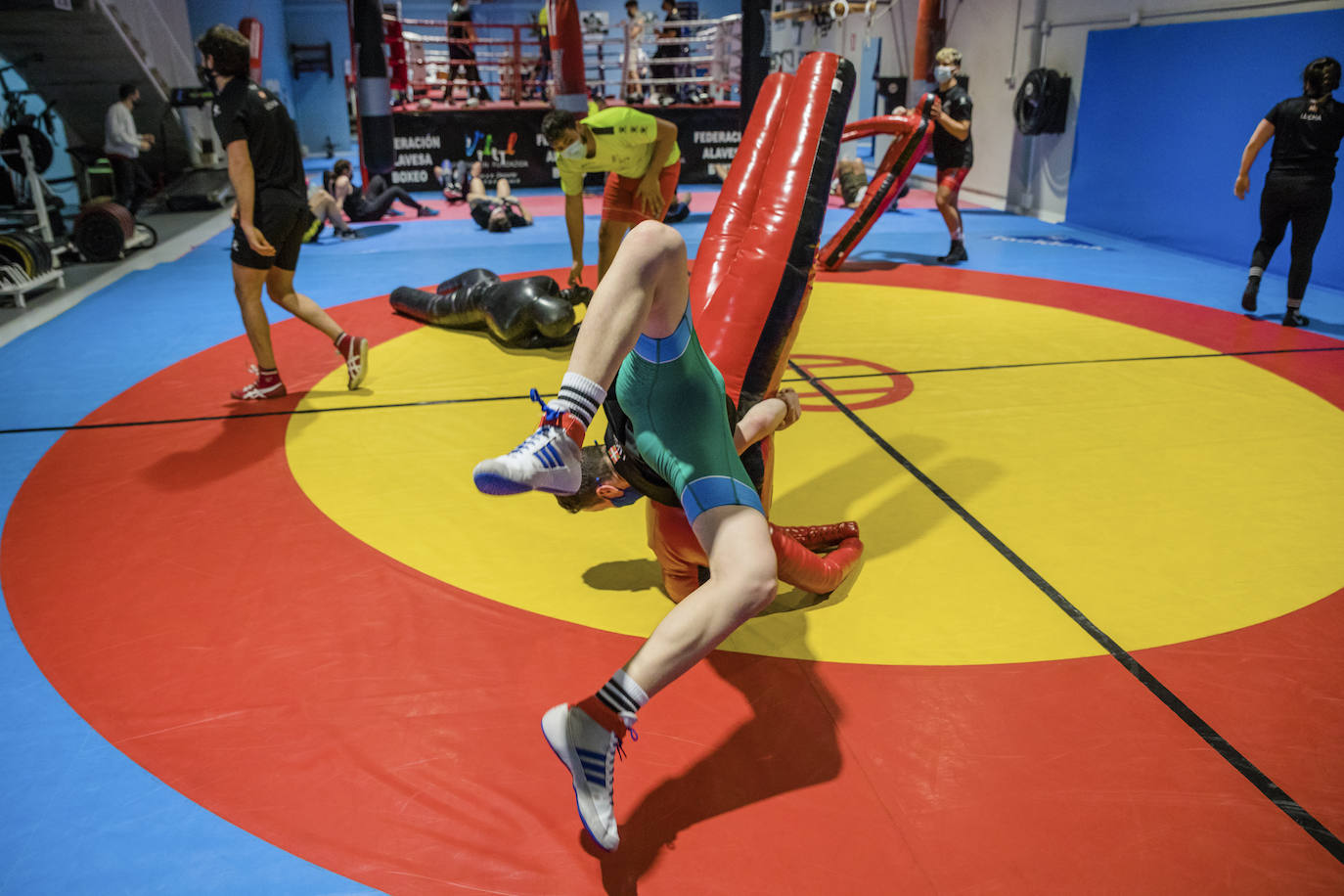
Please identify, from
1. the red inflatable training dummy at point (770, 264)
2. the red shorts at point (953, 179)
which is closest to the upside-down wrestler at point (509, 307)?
the red inflatable training dummy at point (770, 264)

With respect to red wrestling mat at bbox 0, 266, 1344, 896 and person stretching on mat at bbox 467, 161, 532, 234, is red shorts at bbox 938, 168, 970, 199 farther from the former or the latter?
red wrestling mat at bbox 0, 266, 1344, 896

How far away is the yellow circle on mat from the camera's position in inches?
112

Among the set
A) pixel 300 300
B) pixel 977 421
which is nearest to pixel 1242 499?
pixel 977 421

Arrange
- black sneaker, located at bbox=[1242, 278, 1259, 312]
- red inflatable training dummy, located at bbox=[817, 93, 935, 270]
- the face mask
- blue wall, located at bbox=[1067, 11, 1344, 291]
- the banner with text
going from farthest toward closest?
the banner with text
blue wall, located at bbox=[1067, 11, 1344, 291]
red inflatable training dummy, located at bbox=[817, 93, 935, 270]
black sneaker, located at bbox=[1242, 278, 1259, 312]
the face mask

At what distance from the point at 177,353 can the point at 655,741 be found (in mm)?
4777

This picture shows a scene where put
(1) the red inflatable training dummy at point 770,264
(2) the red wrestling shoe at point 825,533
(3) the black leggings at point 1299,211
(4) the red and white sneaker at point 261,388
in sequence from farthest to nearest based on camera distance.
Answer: (3) the black leggings at point 1299,211, (4) the red and white sneaker at point 261,388, (2) the red wrestling shoe at point 825,533, (1) the red inflatable training dummy at point 770,264

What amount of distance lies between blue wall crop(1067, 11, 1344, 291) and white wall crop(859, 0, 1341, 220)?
118mm

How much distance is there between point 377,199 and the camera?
36.7ft

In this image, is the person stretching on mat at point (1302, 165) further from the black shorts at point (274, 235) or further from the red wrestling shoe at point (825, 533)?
the black shorts at point (274, 235)

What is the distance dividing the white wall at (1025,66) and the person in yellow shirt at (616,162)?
18.5ft

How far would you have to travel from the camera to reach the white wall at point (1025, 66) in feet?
30.0

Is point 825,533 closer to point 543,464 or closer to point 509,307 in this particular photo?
point 543,464

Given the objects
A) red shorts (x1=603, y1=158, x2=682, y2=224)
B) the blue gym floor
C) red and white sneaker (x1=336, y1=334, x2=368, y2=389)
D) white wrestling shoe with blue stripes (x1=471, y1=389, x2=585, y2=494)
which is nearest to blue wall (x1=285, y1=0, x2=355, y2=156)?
the blue gym floor

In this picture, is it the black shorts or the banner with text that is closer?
the black shorts
